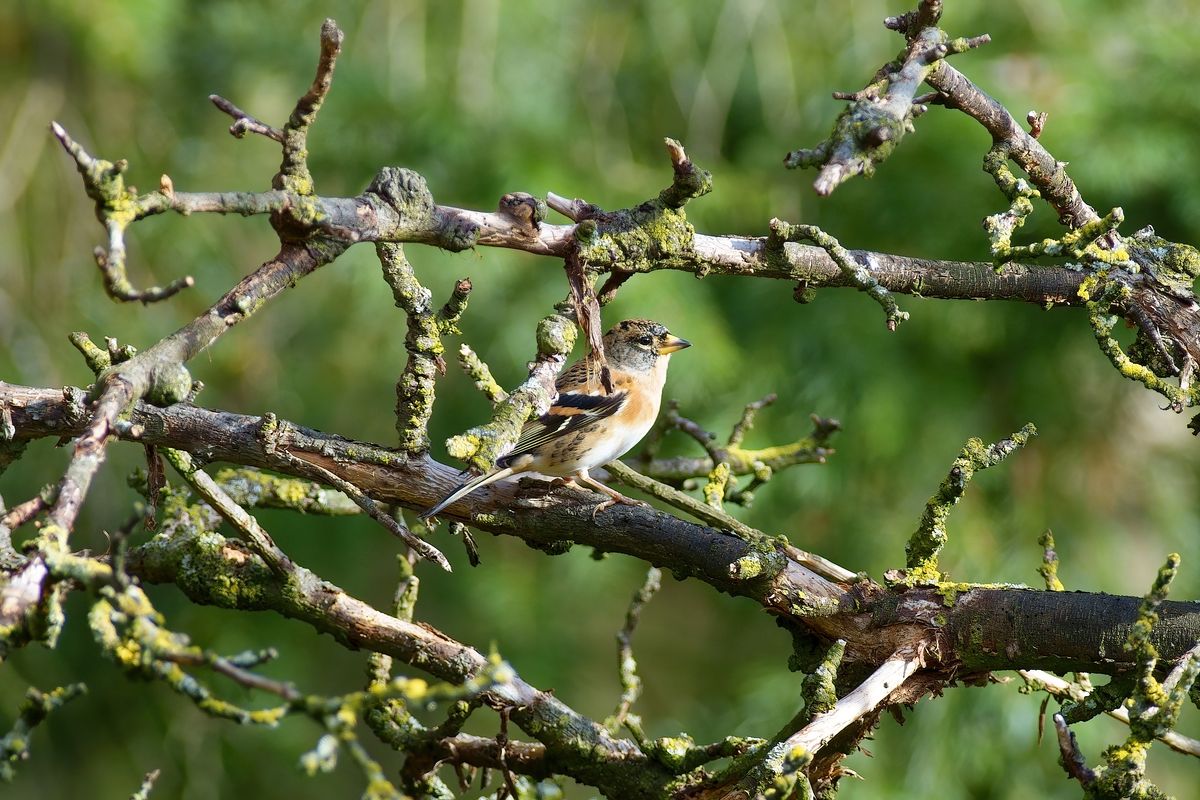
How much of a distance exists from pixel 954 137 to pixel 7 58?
3986 mm

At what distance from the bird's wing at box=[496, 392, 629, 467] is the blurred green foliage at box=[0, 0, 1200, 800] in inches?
50.4

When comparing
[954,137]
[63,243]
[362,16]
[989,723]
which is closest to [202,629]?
[63,243]

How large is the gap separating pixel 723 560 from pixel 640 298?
9.27 feet

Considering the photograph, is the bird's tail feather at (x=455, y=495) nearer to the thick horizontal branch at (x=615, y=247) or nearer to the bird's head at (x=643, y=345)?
the thick horizontal branch at (x=615, y=247)

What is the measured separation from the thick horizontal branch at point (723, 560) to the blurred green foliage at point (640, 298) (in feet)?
8.35

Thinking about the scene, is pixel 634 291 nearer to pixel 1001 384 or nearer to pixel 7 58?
pixel 1001 384

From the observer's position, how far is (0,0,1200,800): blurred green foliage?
4.82 metres

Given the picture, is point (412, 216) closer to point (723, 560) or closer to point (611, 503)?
point (611, 503)

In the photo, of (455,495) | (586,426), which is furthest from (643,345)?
(455,495)

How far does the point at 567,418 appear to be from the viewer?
11.2ft

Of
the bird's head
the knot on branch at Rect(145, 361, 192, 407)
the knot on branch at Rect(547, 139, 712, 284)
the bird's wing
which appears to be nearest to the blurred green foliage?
the bird's head

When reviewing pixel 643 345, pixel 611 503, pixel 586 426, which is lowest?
pixel 611 503

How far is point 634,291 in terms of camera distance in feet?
16.1

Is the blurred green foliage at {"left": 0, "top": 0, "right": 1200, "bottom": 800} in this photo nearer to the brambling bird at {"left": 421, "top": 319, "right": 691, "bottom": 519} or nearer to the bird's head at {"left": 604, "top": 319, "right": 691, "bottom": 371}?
the bird's head at {"left": 604, "top": 319, "right": 691, "bottom": 371}
